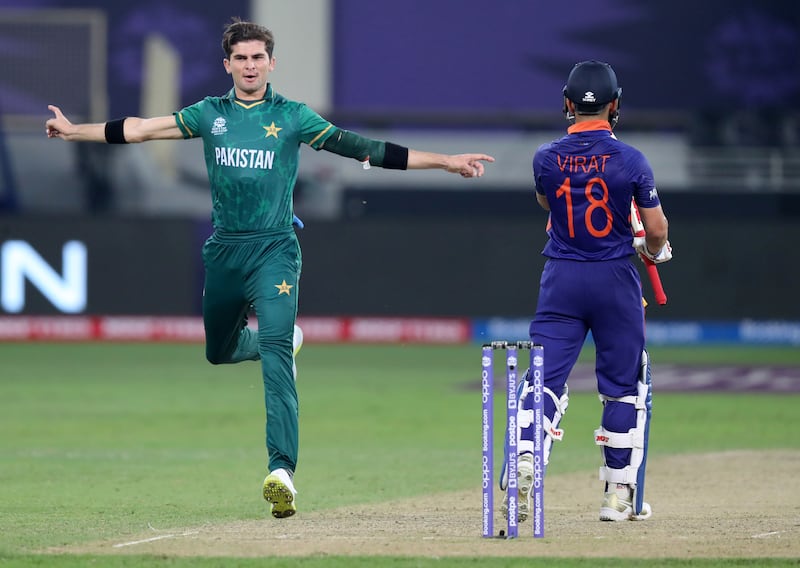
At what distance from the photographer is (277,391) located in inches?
268

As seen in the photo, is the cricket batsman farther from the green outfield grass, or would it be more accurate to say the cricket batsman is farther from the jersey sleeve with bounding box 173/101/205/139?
the jersey sleeve with bounding box 173/101/205/139

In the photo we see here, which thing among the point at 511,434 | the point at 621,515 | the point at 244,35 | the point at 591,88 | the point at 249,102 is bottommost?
the point at 621,515

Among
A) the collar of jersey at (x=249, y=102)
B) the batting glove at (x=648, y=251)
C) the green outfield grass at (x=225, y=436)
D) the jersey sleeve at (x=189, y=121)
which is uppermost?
the collar of jersey at (x=249, y=102)

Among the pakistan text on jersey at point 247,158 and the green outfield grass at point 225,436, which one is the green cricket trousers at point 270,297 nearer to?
the pakistan text on jersey at point 247,158

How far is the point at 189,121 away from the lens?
689cm

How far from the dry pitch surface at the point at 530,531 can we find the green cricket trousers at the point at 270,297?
1.54ft

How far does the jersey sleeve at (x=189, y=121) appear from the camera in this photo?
22.6 ft

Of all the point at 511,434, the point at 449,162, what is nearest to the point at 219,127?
the point at 449,162

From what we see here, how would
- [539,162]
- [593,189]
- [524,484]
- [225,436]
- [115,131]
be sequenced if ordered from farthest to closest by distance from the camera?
[225,436], [115,131], [539,162], [593,189], [524,484]

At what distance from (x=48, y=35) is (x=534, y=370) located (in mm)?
22085

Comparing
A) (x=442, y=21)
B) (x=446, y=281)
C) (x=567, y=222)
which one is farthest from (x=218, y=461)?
(x=442, y=21)

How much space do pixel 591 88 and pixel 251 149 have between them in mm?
1610

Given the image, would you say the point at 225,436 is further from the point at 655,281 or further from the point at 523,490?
the point at 523,490

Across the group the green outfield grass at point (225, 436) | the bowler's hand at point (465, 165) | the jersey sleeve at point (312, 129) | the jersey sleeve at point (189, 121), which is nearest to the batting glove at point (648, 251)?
the bowler's hand at point (465, 165)
